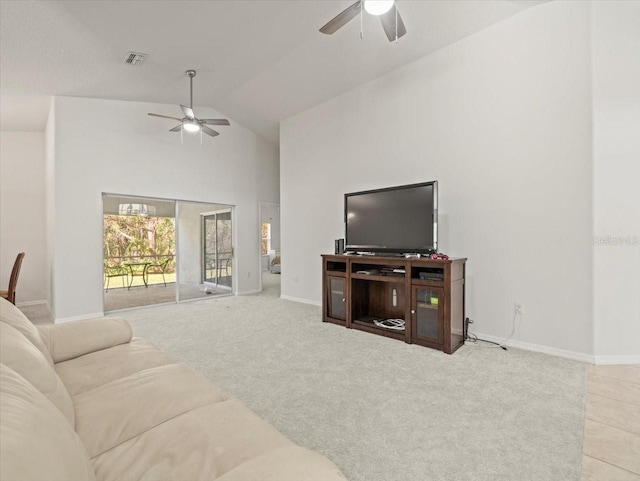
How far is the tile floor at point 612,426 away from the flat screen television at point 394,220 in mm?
1753

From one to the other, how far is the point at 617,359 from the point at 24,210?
8.84 metres

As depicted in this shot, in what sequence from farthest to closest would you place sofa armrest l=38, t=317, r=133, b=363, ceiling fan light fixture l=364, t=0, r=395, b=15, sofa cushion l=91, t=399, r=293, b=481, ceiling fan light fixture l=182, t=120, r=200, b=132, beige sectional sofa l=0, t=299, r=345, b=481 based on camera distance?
1. ceiling fan light fixture l=182, t=120, r=200, b=132
2. ceiling fan light fixture l=364, t=0, r=395, b=15
3. sofa armrest l=38, t=317, r=133, b=363
4. sofa cushion l=91, t=399, r=293, b=481
5. beige sectional sofa l=0, t=299, r=345, b=481

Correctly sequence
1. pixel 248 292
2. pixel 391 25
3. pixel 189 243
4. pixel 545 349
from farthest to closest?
pixel 248 292, pixel 189 243, pixel 545 349, pixel 391 25

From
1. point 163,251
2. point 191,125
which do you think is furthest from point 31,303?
point 191,125

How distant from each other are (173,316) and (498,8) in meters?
5.59

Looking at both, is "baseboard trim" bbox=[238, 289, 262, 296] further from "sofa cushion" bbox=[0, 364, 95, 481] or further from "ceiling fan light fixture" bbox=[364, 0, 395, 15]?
"sofa cushion" bbox=[0, 364, 95, 481]

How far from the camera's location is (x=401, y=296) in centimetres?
421

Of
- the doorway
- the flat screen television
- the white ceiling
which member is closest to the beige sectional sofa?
the flat screen television

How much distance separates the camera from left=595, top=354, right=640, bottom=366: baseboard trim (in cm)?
300

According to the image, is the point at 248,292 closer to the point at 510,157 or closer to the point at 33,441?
the point at 510,157

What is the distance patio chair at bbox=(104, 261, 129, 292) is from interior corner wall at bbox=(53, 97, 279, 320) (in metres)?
0.65

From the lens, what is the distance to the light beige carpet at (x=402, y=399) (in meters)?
1.73

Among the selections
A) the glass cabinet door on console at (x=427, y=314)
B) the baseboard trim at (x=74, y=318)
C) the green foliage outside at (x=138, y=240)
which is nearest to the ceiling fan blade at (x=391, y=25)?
the glass cabinet door on console at (x=427, y=314)

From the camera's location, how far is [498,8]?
3.38m
